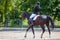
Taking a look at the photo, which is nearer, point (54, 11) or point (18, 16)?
point (54, 11)

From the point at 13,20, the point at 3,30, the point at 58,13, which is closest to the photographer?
the point at 3,30

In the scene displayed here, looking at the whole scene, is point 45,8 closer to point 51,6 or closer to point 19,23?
point 51,6

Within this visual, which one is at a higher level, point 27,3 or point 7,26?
point 27,3

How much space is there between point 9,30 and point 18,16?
6.38 meters

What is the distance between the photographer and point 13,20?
96.0 ft

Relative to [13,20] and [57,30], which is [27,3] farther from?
[57,30]

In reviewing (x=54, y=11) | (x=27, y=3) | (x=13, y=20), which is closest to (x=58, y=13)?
(x=54, y=11)

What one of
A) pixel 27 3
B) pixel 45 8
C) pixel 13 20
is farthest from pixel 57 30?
pixel 13 20

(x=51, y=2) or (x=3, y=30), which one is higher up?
(x=51, y=2)

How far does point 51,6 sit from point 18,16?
4761 millimetres

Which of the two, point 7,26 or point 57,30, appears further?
point 7,26

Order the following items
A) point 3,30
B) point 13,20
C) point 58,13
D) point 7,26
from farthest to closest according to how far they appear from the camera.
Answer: point 13,20
point 58,13
point 7,26
point 3,30

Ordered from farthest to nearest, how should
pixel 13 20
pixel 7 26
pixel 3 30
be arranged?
pixel 13 20 → pixel 7 26 → pixel 3 30

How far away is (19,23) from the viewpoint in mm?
26219
